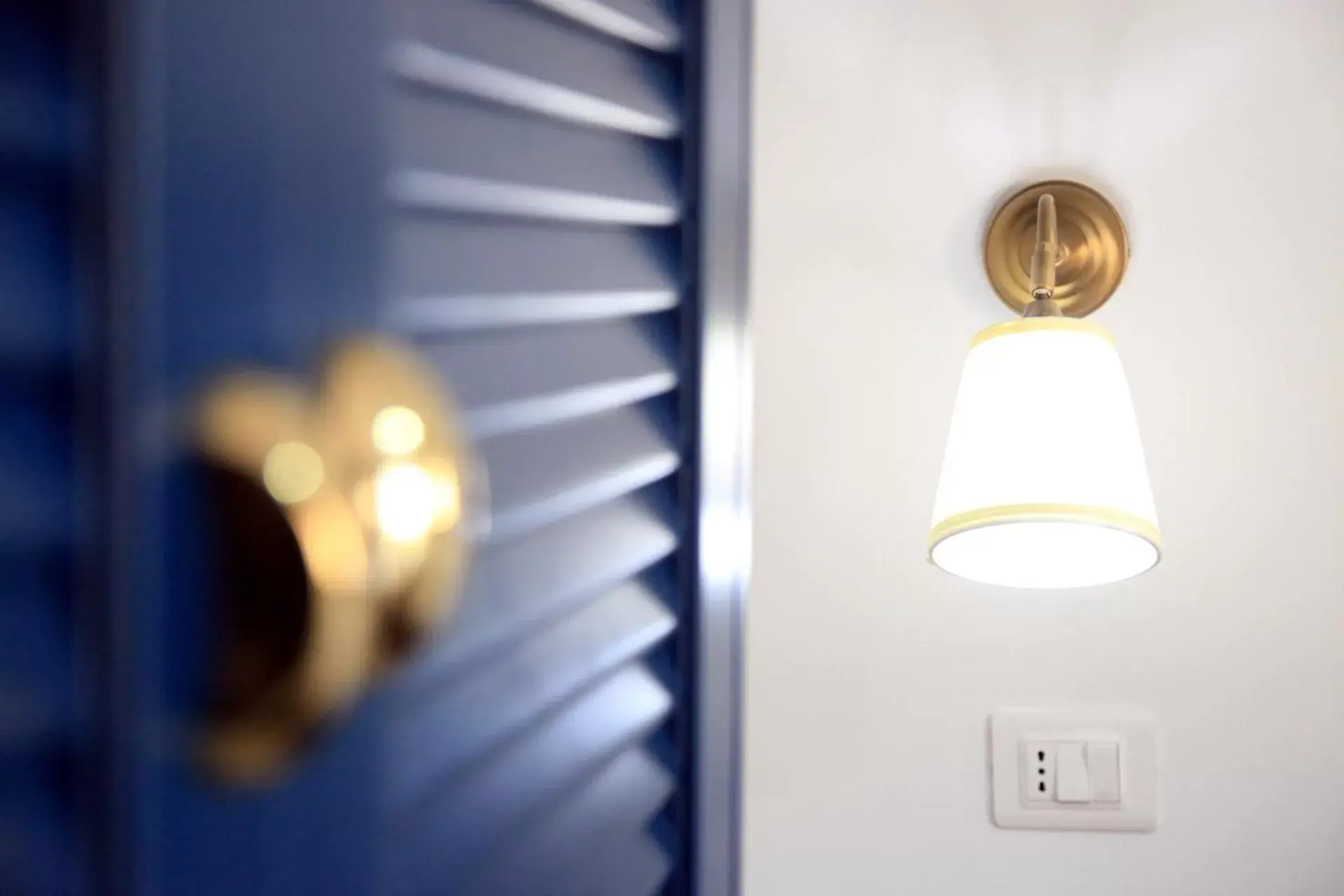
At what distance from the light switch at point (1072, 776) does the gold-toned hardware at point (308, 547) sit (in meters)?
0.96

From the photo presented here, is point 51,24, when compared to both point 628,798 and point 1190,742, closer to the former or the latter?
point 628,798

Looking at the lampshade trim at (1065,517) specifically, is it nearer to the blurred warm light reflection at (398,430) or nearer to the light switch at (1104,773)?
the light switch at (1104,773)

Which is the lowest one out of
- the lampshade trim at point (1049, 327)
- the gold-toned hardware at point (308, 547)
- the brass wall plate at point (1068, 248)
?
the gold-toned hardware at point (308, 547)

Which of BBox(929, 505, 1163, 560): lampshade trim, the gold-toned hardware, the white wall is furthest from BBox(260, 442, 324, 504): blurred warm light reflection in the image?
the white wall

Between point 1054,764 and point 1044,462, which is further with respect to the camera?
point 1054,764

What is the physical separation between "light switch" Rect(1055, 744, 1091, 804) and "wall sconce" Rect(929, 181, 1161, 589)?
0.27 metres

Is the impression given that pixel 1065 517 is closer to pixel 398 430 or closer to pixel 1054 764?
pixel 1054 764

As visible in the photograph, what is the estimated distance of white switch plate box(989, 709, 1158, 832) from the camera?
1.23 meters

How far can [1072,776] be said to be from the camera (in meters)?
1.23

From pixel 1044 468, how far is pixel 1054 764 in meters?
0.42

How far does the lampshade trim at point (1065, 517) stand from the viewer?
0.92m

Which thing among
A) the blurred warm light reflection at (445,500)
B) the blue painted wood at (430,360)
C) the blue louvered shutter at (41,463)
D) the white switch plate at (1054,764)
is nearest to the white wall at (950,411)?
the white switch plate at (1054,764)

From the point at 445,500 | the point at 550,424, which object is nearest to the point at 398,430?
the point at 445,500

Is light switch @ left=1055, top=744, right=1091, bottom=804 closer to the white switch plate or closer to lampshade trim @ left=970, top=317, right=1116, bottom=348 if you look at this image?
the white switch plate
